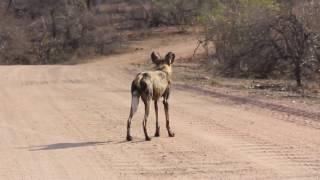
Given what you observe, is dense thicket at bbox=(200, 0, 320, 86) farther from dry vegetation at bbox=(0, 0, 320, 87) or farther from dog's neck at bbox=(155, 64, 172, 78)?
dog's neck at bbox=(155, 64, 172, 78)

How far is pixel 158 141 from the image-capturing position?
11.9 m

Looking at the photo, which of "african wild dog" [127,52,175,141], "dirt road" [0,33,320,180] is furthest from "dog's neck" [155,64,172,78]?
"dirt road" [0,33,320,180]

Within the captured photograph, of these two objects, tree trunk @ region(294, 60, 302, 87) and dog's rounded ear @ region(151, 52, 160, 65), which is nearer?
dog's rounded ear @ region(151, 52, 160, 65)

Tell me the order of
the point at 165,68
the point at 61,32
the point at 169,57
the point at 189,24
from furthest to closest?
the point at 189,24 → the point at 61,32 → the point at 169,57 → the point at 165,68

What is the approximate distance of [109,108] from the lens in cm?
1755

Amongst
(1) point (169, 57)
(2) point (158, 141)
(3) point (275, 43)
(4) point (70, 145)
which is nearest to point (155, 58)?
(1) point (169, 57)

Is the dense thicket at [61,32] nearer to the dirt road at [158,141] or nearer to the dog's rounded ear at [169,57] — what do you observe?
the dirt road at [158,141]

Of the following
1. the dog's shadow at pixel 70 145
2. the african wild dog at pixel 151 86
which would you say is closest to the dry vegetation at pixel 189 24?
the african wild dog at pixel 151 86

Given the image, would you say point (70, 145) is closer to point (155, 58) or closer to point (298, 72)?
point (155, 58)

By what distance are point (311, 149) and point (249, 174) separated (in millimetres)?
Result: 1938

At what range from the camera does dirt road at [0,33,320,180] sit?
9523 millimetres

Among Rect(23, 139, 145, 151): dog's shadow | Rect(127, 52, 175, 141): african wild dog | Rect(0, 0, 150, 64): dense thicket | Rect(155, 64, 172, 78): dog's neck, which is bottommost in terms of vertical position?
Rect(0, 0, 150, 64): dense thicket

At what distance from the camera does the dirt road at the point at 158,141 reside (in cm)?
952

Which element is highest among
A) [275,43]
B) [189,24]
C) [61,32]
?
[275,43]
